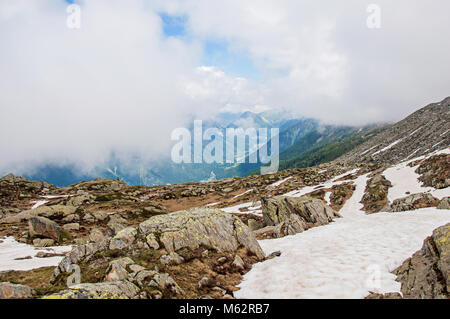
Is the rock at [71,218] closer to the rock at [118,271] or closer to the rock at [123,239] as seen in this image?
the rock at [123,239]

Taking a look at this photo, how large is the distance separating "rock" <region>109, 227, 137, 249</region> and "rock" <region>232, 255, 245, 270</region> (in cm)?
731

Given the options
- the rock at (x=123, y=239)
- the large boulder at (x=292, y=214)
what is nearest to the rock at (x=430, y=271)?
the large boulder at (x=292, y=214)

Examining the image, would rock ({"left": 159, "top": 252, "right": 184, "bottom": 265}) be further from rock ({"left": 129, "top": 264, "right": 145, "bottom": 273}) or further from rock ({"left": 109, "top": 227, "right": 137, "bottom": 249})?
rock ({"left": 109, "top": 227, "right": 137, "bottom": 249})

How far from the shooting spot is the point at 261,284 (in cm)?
1307

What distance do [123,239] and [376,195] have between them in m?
56.1

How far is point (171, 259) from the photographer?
575 inches

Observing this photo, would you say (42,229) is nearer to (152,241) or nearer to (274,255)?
(152,241)

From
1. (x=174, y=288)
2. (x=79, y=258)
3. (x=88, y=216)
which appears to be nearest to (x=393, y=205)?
(x=174, y=288)

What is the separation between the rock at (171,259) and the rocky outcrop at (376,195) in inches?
1704

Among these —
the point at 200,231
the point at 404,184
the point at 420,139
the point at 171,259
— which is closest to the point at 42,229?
the point at 200,231

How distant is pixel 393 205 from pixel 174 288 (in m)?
39.5

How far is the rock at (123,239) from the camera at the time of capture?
1566 centimetres

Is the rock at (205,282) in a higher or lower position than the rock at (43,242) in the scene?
higher

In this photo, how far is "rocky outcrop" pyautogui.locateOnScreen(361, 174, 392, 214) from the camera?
46791mm
